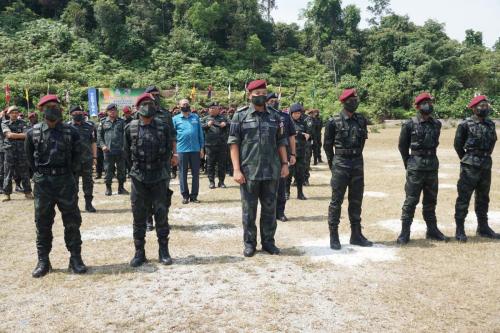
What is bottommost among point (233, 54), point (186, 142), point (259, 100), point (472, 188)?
point (472, 188)

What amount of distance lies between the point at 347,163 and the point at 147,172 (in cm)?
265

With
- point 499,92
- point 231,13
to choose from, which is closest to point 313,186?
point 499,92

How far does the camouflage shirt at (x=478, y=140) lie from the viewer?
6.28 metres

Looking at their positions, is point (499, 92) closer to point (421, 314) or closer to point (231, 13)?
point (231, 13)

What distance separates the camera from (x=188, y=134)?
916cm

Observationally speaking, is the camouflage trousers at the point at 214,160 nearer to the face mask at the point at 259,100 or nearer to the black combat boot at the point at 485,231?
the face mask at the point at 259,100

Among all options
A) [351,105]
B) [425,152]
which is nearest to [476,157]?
[425,152]

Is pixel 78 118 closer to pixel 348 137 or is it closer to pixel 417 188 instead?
pixel 348 137

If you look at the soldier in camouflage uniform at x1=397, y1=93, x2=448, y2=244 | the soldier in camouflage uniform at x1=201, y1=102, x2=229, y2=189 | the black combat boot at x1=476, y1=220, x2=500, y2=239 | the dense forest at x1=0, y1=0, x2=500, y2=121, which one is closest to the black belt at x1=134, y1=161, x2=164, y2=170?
the soldier in camouflage uniform at x1=397, y1=93, x2=448, y2=244

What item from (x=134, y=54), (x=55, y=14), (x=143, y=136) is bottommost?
(x=143, y=136)

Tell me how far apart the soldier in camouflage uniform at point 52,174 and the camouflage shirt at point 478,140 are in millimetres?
5281

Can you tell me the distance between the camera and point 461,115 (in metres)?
43.7

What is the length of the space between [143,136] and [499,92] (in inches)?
2208

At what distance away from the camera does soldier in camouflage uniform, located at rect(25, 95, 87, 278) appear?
507 centimetres
